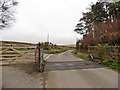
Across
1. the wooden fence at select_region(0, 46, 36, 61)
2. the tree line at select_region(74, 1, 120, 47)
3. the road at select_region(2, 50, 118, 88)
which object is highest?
the tree line at select_region(74, 1, 120, 47)

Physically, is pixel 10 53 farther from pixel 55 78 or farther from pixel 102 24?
pixel 102 24

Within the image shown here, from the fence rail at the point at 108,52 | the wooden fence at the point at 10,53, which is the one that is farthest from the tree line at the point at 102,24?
the wooden fence at the point at 10,53

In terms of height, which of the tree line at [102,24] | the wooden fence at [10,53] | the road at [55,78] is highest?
the tree line at [102,24]

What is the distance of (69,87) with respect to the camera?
1008 centimetres

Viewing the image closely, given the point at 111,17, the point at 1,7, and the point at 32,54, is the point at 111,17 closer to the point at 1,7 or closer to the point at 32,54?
the point at 1,7

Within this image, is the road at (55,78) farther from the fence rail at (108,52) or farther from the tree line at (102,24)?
the tree line at (102,24)

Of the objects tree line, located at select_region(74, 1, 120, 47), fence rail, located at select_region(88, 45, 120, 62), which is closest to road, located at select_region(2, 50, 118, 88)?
fence rail, located at select_region(88, 45, 120, 62)

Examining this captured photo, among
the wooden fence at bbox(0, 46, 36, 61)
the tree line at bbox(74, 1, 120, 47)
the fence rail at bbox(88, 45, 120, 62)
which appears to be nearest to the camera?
the wooden fence at bbox(0, 46, 36, 61)

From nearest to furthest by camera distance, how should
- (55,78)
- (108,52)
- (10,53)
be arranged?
(55,78)
(10,53)
(108,52)

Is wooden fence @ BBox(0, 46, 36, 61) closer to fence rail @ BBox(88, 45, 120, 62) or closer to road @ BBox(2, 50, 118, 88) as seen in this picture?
road @ BBox(2, 50, 118, 88)

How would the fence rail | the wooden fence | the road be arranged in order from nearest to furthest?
1. the road
2. the wooden fence
3. the fence rail

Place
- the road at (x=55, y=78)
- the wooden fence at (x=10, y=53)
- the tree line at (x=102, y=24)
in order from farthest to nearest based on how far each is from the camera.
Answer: the tree line at (x=102, y=24), the wooden fence at (x=10, y=53), the road at (x=55, y=78)

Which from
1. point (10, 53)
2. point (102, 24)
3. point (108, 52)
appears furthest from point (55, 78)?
point (102, 24)

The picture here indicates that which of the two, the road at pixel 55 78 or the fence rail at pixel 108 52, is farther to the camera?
the fence rail at pixel 108 52
